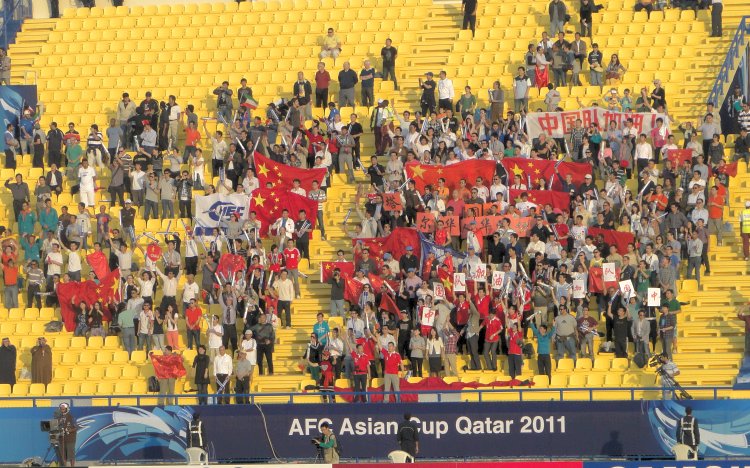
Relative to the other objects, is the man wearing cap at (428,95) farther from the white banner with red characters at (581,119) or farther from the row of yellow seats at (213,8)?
the row of yellow seats at (213,8)

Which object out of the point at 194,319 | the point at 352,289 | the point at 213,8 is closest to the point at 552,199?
the point at 352,289

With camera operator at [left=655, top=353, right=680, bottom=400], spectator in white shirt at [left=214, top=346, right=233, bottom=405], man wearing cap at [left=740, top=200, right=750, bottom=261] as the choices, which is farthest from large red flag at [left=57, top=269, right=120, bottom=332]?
man wearing cap at [left=740, top=200, right=750, bottom=261]

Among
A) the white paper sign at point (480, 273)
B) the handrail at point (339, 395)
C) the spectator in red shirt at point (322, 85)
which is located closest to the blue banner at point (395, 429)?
the handrail at point (339, 395)

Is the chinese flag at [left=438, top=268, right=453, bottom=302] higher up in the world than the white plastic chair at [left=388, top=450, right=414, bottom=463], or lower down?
higher up

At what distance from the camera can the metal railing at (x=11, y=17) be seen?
49438mm

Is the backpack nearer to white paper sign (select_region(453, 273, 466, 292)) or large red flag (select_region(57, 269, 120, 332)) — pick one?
large red flag (select_region(57, 269, 120, 332))

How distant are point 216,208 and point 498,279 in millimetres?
6998

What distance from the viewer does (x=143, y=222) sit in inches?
1599

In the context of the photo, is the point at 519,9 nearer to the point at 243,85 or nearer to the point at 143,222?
the point at 243,85

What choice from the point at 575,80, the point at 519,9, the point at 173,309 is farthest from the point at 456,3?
the point at 173,309

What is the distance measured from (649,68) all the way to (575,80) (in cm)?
176

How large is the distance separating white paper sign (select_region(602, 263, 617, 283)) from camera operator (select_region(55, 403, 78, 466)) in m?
10.2

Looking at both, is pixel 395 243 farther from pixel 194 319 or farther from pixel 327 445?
pixel 327 445

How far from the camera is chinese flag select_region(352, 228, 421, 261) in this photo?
121ft
